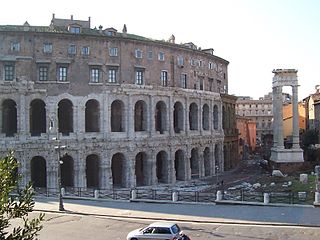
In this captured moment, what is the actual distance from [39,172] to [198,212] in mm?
23216

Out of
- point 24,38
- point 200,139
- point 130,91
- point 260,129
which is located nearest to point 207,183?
point 200,139

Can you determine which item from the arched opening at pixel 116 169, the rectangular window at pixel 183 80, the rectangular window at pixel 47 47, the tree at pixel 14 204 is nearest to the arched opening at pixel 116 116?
the arched opening at pixel 116 169

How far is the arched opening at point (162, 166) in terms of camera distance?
161ft

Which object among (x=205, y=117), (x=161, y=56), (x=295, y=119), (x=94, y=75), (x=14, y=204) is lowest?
(x=14, y=204)

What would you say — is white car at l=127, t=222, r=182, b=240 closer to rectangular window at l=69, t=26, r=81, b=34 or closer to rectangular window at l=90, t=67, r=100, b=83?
rectangular window at l=90, t=67, r=100, b=83

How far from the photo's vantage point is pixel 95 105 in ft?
151

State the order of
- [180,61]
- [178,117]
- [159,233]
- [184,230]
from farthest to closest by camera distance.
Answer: [178,117]
[180,61]
[184,230]
[159,233]

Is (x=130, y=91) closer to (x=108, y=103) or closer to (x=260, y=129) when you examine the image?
(x=108, y=103)

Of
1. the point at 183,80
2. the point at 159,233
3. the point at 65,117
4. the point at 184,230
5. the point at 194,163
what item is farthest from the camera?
the point at 194,163

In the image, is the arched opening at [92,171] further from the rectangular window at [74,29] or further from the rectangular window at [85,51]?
the rectangular window at [74,29]

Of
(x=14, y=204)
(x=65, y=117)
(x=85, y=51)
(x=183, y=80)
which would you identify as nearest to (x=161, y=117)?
(x=183, y=80)

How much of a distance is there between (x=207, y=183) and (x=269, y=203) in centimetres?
2037

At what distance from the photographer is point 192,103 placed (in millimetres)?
53344

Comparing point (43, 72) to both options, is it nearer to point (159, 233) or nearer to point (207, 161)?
point (207, 161)
